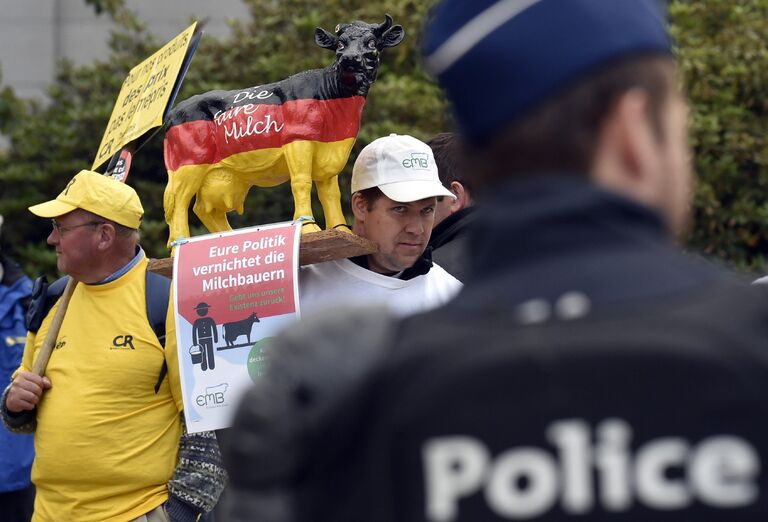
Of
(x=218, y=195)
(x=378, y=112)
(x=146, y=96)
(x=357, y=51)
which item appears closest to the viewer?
(x=357, y=51)

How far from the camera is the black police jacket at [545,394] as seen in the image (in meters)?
1.25

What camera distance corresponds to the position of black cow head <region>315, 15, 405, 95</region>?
168 inches

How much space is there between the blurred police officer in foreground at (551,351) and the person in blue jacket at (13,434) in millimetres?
5081

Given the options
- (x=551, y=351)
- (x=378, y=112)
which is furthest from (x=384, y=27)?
(x=378, y=112)

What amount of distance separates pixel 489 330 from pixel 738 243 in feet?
25.4

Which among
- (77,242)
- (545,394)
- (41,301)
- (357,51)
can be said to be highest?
(357,51)

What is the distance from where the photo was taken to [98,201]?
4496 mm

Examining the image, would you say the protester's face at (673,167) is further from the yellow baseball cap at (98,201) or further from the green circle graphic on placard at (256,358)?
the yellow baseball cap at (98,201)

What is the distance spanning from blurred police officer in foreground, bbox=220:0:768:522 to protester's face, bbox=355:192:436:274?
293 centimetres

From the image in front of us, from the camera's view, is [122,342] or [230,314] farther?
[122,342]

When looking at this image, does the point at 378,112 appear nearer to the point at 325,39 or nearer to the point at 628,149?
the point at 325,39

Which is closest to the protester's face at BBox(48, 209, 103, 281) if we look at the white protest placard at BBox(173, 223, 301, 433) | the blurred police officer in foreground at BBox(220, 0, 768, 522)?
the white protest placard at BBox(173, 223, 301, 433)

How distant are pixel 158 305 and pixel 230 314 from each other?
13.7 inches

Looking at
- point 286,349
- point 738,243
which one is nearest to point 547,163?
point 286,349
